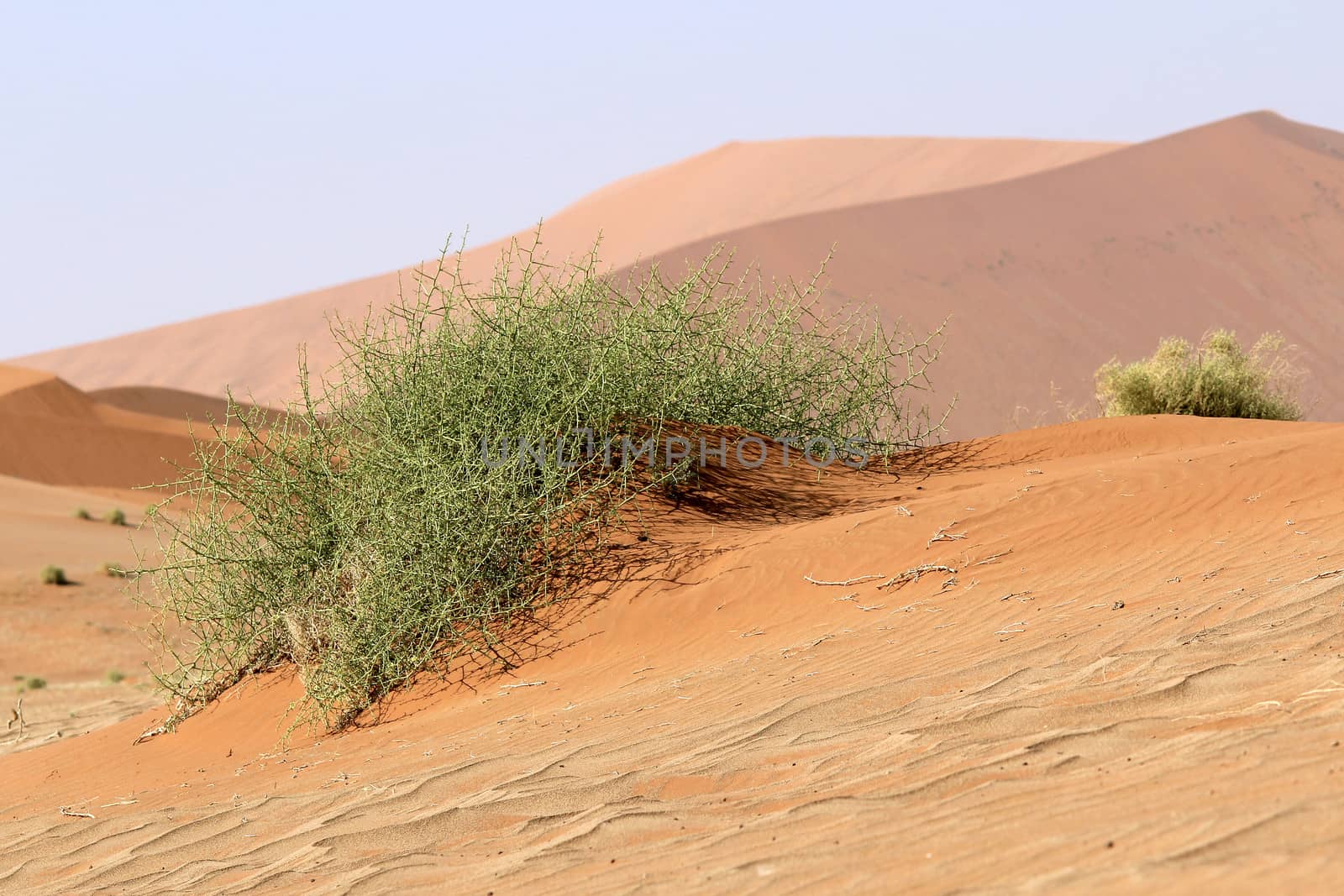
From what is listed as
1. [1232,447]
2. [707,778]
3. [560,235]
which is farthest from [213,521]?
[560,235]

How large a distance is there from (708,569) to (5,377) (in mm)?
37055

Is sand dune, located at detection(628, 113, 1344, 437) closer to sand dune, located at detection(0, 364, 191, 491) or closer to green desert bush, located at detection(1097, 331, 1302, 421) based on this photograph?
green desert bush, located at detection(1097, 331, 1302, 421)

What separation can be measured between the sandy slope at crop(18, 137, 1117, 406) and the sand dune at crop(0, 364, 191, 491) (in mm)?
26253

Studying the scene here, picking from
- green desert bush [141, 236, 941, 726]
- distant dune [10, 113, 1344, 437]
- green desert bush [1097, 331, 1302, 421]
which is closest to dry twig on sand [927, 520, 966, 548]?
green desert bush [141, 236, 941, 726]

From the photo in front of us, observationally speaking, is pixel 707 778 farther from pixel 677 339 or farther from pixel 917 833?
pixel 677 339

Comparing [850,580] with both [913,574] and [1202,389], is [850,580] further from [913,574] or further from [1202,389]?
[1202,389]

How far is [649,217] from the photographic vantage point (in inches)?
3093

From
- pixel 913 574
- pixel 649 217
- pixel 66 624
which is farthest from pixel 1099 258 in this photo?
pixel 649 217

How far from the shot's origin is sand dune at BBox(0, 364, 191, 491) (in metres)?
33.5

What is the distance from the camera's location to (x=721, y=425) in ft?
34.0

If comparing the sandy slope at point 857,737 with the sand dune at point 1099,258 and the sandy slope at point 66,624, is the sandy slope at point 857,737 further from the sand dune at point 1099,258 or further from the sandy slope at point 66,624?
the sand dune at point 1099,258

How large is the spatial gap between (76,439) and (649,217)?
1884 inches

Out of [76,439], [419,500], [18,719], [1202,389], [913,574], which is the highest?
[76,439]

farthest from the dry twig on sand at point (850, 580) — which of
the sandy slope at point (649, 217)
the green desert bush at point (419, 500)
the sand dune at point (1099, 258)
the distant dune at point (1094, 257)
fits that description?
the sandy slope at point (649, 217)
